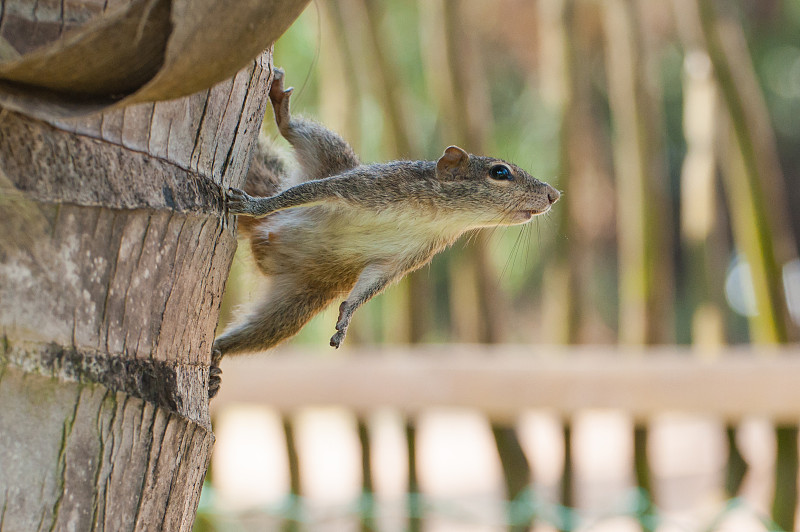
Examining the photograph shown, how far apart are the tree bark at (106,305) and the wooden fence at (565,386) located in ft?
5.03

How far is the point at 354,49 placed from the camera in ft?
11.1

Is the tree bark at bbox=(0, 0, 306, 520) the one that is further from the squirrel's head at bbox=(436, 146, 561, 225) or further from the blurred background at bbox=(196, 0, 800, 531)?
the blurred background at bbox=(196, 0, 800, 531)

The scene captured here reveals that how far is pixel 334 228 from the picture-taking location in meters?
1.34

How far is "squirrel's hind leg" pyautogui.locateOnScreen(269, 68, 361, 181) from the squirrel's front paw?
389mm

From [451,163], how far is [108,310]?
0.84m

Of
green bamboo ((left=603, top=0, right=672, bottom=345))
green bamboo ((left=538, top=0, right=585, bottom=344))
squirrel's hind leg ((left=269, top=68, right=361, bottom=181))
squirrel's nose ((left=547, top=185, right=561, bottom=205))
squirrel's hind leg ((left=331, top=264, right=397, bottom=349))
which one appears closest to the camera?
squirrel's hind leg ((left=331, top=264, right=397, bottom=349))

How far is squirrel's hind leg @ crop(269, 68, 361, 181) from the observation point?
1411 mm

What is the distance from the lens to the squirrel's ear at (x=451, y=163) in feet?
4.92

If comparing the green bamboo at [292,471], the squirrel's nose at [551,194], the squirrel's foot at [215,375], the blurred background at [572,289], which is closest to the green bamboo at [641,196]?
the blurred background at [572,289]

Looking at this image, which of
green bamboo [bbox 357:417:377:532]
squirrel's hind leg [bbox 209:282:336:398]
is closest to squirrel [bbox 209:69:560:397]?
squirrel's hind leg [bbox 209:282:336:398]

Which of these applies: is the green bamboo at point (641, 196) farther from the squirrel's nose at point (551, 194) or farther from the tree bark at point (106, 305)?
the tree bark at point (106, 305)

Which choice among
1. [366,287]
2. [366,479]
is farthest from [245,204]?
[366,479]

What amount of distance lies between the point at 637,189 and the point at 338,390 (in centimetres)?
109

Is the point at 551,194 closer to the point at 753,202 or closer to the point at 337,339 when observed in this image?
the point at 337,339
